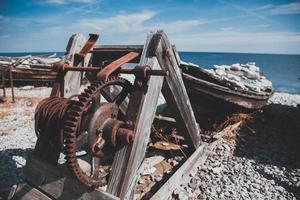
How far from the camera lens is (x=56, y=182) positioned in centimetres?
276

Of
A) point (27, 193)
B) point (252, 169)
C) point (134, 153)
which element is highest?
point (134, 153)

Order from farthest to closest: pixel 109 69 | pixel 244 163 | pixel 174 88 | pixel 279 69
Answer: pixel 279 69 → pixel 244 163 → pixel 174 88 → pixel 109 69

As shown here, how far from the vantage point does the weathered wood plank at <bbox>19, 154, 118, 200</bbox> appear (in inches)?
101

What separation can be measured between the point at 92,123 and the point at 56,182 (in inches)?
38.7

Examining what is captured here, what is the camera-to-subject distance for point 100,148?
242cm

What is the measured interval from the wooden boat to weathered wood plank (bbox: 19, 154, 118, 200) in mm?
4222

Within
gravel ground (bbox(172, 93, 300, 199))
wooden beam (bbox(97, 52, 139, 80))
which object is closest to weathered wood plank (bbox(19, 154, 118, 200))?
wooden beam (bbox(97, 52, 139, 80))

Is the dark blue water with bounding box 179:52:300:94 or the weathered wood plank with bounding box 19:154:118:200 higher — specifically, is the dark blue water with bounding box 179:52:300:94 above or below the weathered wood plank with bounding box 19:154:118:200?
below

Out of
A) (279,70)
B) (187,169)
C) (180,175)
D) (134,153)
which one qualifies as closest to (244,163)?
(187,169)

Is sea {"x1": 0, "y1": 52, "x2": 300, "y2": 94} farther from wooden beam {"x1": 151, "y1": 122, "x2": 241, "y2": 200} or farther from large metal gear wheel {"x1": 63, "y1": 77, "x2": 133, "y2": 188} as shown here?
large metal gear wheel {"x1": 63, "y1": 77, "x2": 133, "y2": 188}

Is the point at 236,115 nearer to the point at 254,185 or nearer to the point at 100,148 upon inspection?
the point at 254,185

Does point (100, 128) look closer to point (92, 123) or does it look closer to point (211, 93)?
point (92, 123)

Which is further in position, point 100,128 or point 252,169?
point 252,169

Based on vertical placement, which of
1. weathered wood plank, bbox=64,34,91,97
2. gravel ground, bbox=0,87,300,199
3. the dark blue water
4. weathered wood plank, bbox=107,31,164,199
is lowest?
the dark blue water
